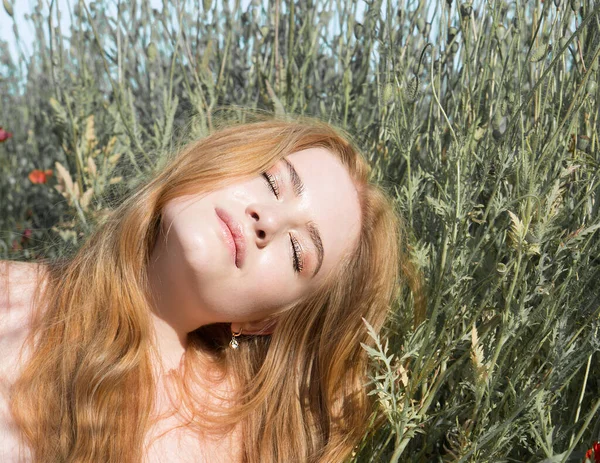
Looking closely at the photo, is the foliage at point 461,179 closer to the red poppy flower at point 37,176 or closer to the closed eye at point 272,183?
the red poppy flower at point 37,176

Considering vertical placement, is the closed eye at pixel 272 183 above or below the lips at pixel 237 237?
above

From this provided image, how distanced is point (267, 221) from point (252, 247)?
2.0 inches

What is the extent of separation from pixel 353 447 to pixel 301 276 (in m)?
0.31

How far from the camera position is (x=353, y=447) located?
129 centimetres

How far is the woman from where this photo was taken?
1234 millimetres

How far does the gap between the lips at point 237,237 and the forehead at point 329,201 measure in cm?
13

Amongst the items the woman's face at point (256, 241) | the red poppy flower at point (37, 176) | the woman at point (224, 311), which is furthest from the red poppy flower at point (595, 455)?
the red poppy flower at point (37, 176)

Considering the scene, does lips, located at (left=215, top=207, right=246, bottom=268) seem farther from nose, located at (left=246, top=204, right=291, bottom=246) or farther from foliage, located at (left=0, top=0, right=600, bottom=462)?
foliage, located at (left=0, top=0, right=600, bottom=462)

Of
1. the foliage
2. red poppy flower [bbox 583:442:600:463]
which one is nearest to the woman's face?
the foliage

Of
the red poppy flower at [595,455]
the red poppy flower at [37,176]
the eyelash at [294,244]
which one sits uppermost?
the eyelash at [294,244]

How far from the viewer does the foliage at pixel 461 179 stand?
1.02 meters

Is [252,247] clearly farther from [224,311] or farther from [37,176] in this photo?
[37,176]

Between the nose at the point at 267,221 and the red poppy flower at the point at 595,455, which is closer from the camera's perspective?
the red poppy flower at the point at 595,455

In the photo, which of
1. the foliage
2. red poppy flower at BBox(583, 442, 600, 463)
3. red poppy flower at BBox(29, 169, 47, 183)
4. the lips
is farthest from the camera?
red poppy flower at BBox(29, 169, 47, 183)
